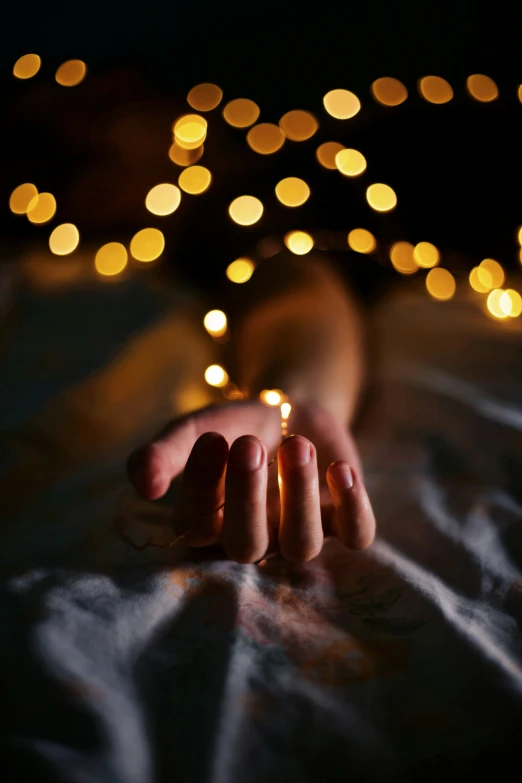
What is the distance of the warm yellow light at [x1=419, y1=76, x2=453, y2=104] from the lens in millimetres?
955

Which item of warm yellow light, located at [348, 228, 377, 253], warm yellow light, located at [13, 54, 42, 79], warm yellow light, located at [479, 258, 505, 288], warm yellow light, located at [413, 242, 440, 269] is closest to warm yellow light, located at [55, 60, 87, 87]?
warm yellow light, located at [13, 54, 42, 79]

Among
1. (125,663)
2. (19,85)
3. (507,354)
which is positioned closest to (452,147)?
(507,354)

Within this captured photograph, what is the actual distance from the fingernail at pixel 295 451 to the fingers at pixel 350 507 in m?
0.04

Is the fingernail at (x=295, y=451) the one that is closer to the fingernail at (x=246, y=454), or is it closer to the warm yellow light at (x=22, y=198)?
the fingernail at (x=246, y=454)

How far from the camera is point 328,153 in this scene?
105 cm

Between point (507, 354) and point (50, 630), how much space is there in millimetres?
663

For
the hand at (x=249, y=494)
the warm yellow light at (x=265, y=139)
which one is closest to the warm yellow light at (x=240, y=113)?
the warm yellow light at (x=265, y=139)

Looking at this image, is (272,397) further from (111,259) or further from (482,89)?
(482,89)

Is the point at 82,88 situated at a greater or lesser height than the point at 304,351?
greater

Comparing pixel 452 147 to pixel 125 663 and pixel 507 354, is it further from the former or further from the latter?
pixel 125 663

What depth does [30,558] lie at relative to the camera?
20.3 inches

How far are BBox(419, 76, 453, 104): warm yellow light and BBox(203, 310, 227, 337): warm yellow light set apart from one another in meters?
0.48

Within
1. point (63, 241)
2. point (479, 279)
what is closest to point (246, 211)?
point (63, 241)

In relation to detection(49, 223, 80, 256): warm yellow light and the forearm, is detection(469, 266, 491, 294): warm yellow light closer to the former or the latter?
the forearm
